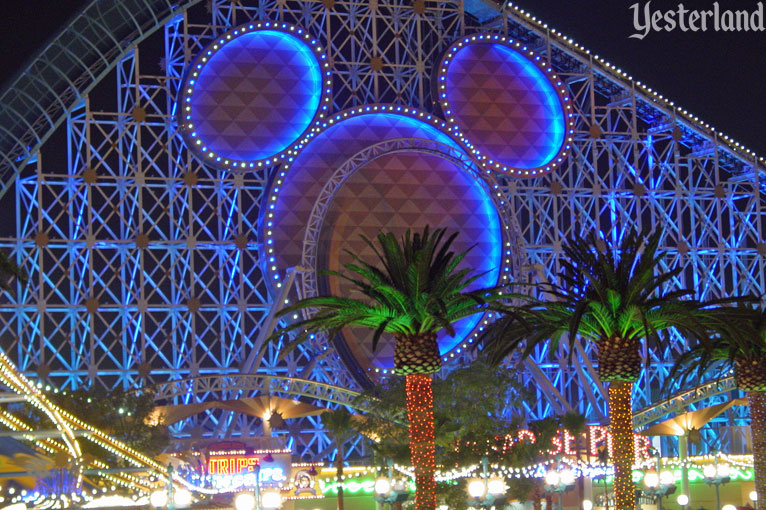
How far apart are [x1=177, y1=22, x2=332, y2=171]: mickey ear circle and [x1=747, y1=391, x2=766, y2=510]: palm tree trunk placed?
1116 inches

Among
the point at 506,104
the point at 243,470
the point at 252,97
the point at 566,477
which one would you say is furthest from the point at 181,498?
the point at 506,104

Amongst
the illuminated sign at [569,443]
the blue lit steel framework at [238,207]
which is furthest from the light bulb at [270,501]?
the blue lit steel framework at [238,207]

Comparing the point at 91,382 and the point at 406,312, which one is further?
the point at 91,382

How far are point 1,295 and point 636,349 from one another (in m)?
38.3

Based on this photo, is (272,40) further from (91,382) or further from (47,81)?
(91,382)

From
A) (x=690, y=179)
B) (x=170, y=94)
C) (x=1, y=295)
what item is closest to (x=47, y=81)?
(x=170, y=94)

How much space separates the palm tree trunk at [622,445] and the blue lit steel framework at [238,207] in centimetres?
2560

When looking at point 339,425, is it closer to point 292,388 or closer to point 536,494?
point 292,388

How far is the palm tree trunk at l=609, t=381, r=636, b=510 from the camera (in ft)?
116

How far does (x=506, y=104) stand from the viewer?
6825cm

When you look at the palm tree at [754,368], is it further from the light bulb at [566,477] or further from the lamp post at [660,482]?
the light bulb at [566,477]

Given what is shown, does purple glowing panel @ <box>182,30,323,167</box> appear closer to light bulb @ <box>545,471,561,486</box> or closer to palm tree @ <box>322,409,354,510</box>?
palm tree @ <box>322,409,354,510</box>

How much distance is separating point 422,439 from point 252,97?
3134cm

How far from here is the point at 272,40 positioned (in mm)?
64188
